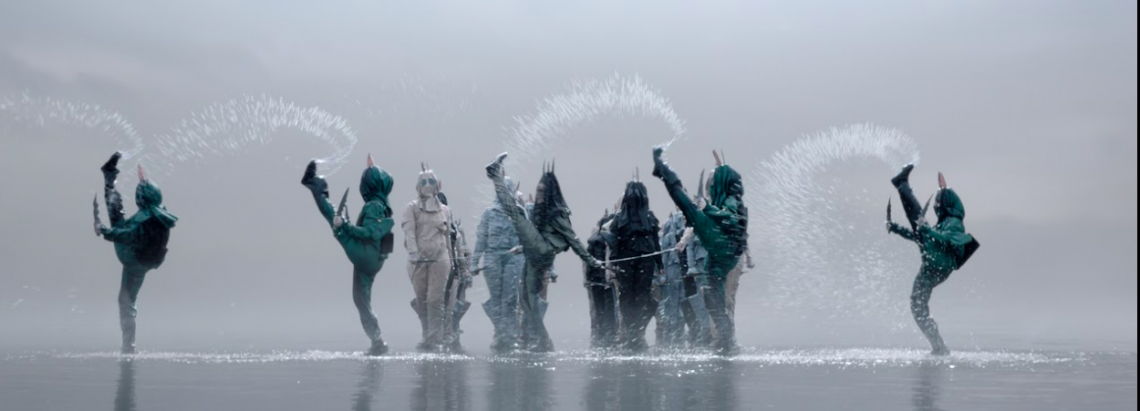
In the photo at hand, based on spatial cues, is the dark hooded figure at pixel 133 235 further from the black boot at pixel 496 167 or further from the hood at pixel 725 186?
the hood at pixel 725 186

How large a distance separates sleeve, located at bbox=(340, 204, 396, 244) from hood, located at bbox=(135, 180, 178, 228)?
2.55m

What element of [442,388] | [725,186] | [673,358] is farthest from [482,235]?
[442,388]

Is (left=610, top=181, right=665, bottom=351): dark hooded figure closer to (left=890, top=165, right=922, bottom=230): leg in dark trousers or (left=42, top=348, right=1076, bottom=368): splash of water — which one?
(left=42, top=348, right=1076, bottom=368): splash of water

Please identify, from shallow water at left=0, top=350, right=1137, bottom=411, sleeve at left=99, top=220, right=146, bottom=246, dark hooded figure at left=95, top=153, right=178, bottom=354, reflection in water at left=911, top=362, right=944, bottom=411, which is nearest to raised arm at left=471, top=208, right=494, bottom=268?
shallow water at left=0, top=350, right=1137, bottom=411

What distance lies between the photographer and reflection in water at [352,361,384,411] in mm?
11586

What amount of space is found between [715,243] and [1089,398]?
5.69 m

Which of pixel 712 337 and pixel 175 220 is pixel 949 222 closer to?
pixel 712 337

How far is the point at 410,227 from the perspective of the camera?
18.9m

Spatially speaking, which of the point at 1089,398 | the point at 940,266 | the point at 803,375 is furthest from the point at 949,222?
the point at 1089,398

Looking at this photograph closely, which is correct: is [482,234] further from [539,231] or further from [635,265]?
[635,265]

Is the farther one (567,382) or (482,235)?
(482,235)

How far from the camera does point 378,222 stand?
1825 cm

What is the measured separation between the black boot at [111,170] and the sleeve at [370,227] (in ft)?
10.7

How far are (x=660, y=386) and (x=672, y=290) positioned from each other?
26.5 ft
